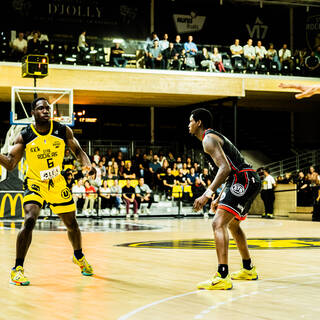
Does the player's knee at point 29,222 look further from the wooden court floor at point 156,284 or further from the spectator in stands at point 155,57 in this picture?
the spectator in stands at point 155,57

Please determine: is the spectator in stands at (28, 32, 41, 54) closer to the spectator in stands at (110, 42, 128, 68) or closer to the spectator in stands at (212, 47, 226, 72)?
the spectator in stands at (110, 42, 128, 68)

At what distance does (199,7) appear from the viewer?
3166 cm

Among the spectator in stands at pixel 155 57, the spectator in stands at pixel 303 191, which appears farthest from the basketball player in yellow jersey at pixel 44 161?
the spectator in stands at pixel 155 57

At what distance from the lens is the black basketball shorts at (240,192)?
22.3 feet

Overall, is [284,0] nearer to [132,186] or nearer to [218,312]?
[132,186]

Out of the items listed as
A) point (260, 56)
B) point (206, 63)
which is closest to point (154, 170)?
point (206, 63)

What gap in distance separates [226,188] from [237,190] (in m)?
0.14

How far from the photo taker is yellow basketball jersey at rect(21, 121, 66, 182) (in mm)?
7129

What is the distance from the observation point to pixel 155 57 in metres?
24.9

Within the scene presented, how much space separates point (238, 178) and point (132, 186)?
1558 cm

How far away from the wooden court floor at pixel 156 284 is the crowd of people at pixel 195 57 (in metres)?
13.0

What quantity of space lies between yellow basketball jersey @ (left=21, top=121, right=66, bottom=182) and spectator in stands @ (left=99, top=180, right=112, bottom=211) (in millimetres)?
14617

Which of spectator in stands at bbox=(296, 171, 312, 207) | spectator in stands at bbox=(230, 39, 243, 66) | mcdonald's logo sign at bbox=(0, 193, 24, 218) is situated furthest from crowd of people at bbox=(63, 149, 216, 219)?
spectator in stands at bbox=(230, 39, 243, 66)

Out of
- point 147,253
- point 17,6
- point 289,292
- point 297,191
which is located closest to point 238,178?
point 289,292
